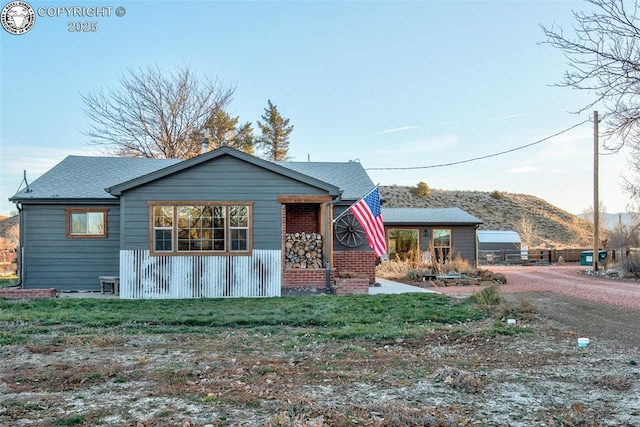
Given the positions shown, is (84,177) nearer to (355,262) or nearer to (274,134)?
(355,262)

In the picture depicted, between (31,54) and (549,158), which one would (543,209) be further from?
(31,54)

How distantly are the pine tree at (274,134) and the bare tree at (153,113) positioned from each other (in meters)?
13.2

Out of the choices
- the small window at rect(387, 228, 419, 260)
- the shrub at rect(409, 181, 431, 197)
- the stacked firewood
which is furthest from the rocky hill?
the stacked firewood

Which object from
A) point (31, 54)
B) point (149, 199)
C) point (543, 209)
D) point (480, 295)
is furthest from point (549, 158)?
point (543, 209)

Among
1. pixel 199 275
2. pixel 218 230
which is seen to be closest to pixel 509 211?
pixel 218 230

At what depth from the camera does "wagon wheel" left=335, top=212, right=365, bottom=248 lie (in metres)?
15.2

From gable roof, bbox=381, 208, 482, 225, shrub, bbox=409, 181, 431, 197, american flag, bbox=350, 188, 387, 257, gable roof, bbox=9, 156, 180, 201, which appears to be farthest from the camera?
shrub, bbox=409, 181, 431, 197

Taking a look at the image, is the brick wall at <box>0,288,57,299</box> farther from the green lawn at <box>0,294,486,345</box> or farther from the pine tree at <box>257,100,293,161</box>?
the pine tree at <box>257,100,293,161</box>

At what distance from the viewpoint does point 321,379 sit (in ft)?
16.8

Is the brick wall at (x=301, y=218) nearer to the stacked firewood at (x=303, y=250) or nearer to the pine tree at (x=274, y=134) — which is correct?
the stacked firewood at (x=303, y=250)

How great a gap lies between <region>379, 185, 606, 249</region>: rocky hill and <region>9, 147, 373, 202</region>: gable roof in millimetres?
33477

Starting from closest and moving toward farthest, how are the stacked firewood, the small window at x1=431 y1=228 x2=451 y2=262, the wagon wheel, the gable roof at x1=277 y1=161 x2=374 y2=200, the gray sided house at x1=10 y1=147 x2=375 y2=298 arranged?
the gray sided house at x1=10 y1=147 x2=375 y2=298
the stacked firewood
the wagon wheel
the gable roof at x1=277 y1=161 x2=374 y2=200
the small window at x1=431 y1=228 x2=451 y2=262

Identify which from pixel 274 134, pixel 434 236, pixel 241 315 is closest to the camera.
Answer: pixel 241 315

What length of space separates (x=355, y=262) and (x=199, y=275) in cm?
499
